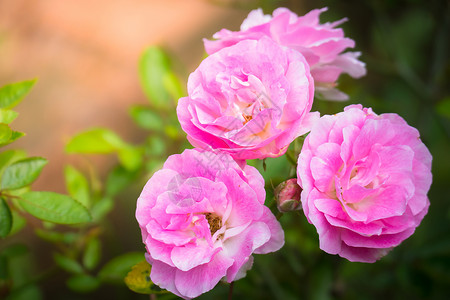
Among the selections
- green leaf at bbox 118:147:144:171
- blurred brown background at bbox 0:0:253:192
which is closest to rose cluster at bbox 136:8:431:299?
green leaf at bbox 118:147:144:171

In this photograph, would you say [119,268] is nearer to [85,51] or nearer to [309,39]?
[309,39]

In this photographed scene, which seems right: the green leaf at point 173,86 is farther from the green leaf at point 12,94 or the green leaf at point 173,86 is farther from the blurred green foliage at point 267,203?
the green leaf at point 12,94

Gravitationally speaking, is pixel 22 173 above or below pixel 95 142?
above

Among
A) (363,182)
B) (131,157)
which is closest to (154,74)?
(131,157)

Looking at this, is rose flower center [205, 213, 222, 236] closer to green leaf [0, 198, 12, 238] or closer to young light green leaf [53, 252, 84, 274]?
green leaf [0, 198, 12, 238]

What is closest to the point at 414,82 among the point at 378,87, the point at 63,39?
the point at 378,87

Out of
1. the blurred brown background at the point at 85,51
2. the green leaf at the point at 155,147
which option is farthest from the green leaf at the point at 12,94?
the blurred brown background at the point at 85,51

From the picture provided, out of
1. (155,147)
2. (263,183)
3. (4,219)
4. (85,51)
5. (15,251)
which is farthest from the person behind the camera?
(85,51)
